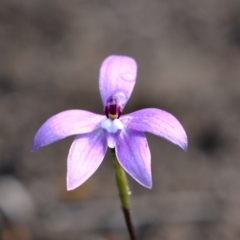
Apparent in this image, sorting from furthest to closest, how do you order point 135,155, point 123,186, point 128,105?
point 128,105
point 123,186
point 135,155

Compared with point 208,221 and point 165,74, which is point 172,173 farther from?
point 165,74

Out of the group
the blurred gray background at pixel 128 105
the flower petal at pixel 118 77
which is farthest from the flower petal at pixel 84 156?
the blurred gray background at pixel 128 105

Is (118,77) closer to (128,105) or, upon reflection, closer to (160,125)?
(160,125)

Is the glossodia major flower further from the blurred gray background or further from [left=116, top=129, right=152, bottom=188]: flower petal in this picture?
the blurred gray background

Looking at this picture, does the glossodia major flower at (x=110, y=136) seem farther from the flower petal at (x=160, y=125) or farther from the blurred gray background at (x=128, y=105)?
the blurred gray background at (x=128, y=105)

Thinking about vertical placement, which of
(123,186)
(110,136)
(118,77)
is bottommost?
Result: (123,186)

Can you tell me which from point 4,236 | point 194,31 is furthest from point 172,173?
point 194,31

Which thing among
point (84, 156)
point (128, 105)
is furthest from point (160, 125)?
point (128, 105)
